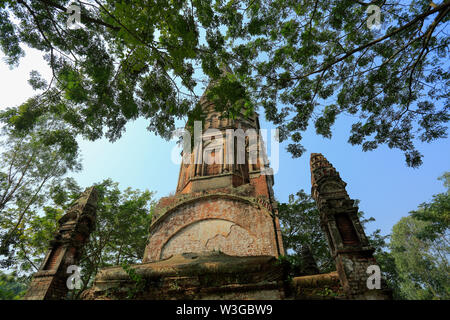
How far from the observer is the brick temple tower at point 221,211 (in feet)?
26.8

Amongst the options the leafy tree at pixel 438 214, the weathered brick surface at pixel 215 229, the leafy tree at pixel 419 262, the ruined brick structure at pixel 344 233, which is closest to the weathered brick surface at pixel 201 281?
the ruined brick structure at pixel 344 233

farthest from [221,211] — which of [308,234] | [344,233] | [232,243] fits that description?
[308,234]

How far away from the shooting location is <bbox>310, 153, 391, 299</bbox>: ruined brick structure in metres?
4.30

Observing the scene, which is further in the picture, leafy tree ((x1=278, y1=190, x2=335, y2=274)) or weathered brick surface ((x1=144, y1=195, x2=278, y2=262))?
leafy tree ((x1=278, y1=190, x2=335, y2=274))

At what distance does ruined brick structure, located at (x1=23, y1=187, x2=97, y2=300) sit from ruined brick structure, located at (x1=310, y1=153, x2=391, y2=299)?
6720 millimetres

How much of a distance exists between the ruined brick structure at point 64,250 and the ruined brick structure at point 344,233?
265 inches

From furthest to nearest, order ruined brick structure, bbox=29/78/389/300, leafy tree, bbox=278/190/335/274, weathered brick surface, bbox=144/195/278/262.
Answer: leafy tree, bbox=278/190/335/274 → weathered brick surface, bbox=144/195/278/262 → ruined brick structure, bbox=29/78/389/300

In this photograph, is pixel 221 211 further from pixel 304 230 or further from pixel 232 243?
pixel 304 230

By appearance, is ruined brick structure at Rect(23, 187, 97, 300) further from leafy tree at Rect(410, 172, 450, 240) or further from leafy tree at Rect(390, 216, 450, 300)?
leafy tree at Rect(390, 216, 450, 300)

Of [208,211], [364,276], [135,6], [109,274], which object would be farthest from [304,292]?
[135,6]

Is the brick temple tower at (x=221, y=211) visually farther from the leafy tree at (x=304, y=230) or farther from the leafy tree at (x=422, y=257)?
the leafy tree at (x=422, y=257)

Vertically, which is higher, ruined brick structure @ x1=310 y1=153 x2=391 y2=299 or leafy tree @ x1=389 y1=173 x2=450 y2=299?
leafy tree @ x1=389 y1=173 x2=450 y2=299

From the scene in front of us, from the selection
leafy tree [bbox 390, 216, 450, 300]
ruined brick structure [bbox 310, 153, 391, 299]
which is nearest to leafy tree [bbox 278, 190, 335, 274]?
ruined brick structure [bbox 310, 153, 391, 299]
